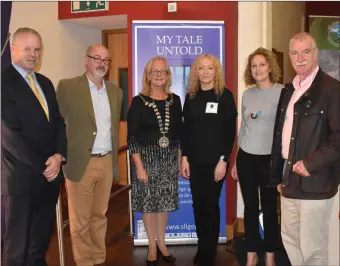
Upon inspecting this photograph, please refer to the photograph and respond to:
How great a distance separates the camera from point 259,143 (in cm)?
268

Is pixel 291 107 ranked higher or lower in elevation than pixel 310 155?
higher

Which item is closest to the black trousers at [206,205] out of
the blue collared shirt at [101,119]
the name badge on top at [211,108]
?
the name badge on top at [211,108]

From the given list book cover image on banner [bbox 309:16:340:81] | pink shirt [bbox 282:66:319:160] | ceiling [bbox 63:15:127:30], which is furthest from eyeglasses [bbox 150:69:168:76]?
book cover image on banner [bbox 309:16:340:81]

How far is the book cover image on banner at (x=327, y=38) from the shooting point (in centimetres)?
600

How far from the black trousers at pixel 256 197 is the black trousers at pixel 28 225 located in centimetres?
124

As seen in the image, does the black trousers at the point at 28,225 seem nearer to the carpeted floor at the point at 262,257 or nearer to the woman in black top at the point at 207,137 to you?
the woman in black top at the point at 207,137

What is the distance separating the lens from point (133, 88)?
362 cm

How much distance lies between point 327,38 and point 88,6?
359cm

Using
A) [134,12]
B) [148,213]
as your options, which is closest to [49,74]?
[134,12]

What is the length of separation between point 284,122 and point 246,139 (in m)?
0.47

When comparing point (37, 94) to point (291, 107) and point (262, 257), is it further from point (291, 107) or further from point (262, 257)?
point (262, 257)

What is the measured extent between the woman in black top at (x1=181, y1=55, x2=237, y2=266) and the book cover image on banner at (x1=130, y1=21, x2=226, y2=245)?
0.64 meters

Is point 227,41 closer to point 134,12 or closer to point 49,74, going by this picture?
point 134,12

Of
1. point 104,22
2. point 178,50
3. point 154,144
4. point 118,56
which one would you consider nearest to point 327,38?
point 118,56
